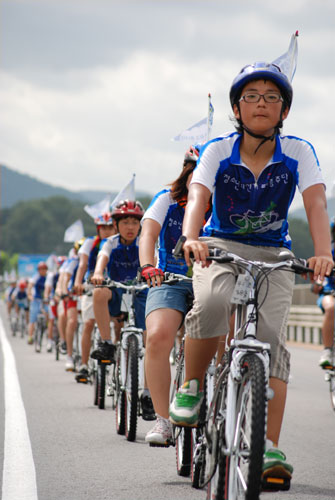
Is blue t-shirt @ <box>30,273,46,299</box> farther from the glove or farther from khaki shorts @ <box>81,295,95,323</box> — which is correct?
the glove

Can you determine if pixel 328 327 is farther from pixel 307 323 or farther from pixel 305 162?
pixel 307 323

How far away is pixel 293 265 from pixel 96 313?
16.9 feet

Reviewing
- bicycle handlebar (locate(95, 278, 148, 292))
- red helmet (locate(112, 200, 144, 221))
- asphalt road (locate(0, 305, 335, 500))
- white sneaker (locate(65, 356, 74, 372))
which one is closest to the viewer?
asphalt road (locate(0, 305, 335, 500))

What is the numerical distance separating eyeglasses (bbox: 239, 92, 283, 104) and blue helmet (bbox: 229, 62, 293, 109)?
4cm

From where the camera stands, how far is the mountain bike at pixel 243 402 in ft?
12.6

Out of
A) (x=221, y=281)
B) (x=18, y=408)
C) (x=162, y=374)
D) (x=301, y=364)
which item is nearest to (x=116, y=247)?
(x=18, y=408)

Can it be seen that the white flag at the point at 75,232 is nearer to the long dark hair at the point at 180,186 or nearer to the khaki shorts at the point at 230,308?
the long dark hair at the point at 180,186

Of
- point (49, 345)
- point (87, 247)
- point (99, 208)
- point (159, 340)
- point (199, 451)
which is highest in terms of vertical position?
point (99, 208)

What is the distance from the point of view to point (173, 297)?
5.83 metres

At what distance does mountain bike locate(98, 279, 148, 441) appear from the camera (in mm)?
7320

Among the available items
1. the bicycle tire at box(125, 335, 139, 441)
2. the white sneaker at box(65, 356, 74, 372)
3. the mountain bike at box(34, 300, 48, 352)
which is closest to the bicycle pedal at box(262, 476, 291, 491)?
the bicycle tire at box(125, 335, 139, 441)

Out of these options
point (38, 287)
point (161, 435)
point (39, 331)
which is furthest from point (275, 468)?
point (38, 287)

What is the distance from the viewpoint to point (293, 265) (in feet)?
13.6

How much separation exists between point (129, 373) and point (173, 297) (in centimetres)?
181
